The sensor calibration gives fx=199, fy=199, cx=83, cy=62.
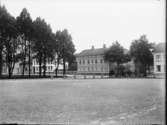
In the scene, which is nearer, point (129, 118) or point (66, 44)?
point (129, 118)

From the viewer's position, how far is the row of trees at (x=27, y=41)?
36.1 metres

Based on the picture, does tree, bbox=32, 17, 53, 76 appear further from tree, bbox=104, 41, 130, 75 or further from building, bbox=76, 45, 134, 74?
building, bbox=76, 45, 134, 74

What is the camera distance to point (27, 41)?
3847cm

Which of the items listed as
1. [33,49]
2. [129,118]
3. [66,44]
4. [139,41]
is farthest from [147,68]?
[129,118]

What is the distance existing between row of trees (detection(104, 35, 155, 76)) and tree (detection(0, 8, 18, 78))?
2075cm

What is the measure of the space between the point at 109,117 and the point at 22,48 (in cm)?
3432

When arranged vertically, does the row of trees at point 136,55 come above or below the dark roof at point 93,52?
Result: below

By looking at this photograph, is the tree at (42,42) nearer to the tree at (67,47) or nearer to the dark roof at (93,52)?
the tree at (67,47)

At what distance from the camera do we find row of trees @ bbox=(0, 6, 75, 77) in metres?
36.1

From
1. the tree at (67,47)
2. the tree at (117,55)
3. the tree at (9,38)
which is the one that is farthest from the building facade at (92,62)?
the tree at (9,38)

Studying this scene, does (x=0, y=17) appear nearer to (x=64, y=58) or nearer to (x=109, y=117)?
(x=64, y=58)

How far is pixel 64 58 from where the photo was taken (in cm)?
4284

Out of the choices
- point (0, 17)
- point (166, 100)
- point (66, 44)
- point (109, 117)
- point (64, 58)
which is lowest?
point (109, 117)

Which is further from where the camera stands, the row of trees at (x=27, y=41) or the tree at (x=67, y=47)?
the tree at (x=67, y=47)
